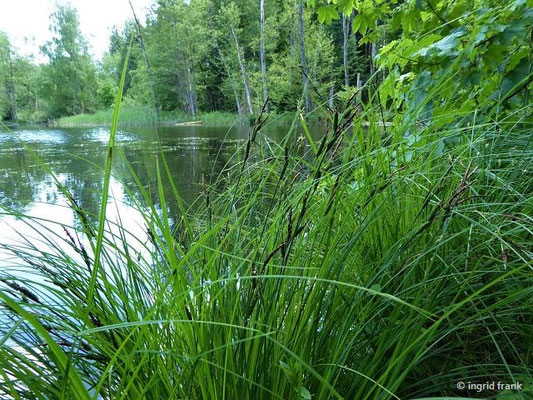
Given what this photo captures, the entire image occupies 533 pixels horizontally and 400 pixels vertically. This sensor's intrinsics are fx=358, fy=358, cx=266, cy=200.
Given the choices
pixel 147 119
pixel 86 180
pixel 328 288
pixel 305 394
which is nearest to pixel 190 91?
pixel 147 119

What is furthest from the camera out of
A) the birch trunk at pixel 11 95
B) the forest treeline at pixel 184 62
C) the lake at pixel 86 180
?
the birch trunk at pixel 11 95

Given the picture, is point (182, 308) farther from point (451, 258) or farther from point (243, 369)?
point (451, 258)

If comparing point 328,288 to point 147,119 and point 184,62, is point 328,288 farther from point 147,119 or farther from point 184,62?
point 184,62

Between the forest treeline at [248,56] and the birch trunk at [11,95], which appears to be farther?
the birch trunk at [11,95]

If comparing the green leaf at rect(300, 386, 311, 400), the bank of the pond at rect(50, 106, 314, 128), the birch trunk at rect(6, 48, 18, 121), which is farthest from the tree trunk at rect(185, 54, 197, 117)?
the green leaf at rect(300, 386, 311, 400)

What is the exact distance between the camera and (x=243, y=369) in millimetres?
549

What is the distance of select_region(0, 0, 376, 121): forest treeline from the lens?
20.0 m

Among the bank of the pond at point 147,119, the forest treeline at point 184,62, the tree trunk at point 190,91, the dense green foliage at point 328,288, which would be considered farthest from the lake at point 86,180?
the tree trunk at point 190,91

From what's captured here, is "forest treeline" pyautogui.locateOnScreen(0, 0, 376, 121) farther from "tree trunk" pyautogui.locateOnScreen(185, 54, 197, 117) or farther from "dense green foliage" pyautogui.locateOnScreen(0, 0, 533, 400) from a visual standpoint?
"dense green foliage" pyautogui.locateOnScreen(0, 0, 533, 400)

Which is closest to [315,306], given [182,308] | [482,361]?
[182,308]

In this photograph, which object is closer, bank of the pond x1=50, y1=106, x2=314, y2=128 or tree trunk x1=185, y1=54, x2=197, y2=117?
bank of the pond x1=50, y1=106, x2=314, y2=128

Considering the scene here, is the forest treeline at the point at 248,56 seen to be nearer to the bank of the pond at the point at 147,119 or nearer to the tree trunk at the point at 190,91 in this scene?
the tree trunk at the point at 190,91

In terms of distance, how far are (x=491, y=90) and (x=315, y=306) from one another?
99cm

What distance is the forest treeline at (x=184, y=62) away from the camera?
20047mm
